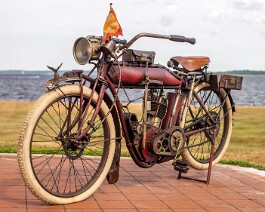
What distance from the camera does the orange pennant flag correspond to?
5.66m

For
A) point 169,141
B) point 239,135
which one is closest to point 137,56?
point 169,141

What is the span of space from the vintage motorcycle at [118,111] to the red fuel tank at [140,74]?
0.03 feet

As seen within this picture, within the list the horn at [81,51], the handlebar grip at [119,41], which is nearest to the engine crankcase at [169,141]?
the handlebar grip at [119,41]

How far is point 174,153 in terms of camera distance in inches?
248

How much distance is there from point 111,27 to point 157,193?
186 cm

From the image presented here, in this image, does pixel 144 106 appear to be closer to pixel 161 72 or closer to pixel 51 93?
pixel 161 72

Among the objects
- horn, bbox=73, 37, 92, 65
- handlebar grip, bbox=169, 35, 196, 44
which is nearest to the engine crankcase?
handlebar grip, bbox=169, 35, 196, 44

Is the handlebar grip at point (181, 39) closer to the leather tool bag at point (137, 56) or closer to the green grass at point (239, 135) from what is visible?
the leather tool bag at point (137, 56)

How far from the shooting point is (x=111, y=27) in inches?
223

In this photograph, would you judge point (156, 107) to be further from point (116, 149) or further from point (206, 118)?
point (206, 118)

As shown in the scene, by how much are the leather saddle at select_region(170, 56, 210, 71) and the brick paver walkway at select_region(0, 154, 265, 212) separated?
1376 mm

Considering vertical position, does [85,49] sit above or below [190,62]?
above

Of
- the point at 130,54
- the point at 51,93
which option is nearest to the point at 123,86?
the point at 130,54

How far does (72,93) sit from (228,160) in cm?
402
